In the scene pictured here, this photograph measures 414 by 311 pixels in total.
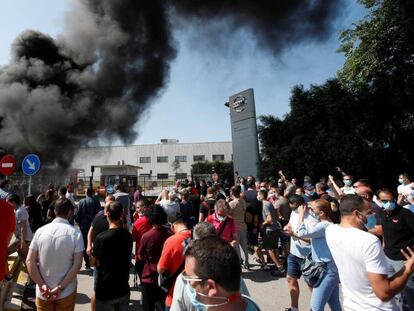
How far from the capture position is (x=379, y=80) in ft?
47.6

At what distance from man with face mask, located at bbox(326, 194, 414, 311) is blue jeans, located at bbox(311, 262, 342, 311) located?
35.2 inches

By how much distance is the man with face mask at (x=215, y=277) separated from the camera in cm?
122

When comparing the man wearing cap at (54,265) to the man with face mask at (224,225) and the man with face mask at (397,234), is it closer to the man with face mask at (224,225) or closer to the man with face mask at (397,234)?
the man with face mask at (224,225)

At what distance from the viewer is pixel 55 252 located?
8.78ft

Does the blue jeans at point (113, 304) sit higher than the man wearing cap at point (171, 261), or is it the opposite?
the man wearing cap at point (171, 261)

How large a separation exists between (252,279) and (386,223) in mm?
2721

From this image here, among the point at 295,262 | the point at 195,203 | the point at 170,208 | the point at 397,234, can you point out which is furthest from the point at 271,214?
A: the point at 397,234

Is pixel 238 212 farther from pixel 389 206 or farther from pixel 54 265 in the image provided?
pixel 54 265

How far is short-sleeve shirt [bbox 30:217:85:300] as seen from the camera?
2.67m

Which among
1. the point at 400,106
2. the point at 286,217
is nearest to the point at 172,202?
the point at 286,217

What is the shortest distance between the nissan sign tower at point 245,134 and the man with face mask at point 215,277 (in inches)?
633

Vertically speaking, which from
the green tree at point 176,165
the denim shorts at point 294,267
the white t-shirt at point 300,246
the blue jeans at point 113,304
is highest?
the green tree at point 176,165

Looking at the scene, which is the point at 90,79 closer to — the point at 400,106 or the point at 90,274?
the point at 90,274

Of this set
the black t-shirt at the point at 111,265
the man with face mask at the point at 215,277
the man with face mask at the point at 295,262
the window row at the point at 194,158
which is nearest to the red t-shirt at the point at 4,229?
the black t-shirt at the point at 111,265
